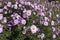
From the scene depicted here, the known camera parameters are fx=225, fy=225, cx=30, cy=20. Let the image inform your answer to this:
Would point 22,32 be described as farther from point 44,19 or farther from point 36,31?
point 44,19

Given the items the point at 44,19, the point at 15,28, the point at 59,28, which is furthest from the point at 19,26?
the point at 59,28

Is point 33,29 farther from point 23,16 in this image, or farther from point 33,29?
point 23,16

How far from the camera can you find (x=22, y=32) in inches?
126

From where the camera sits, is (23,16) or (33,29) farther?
(23,16)

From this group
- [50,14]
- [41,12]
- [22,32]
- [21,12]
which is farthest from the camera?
[50,14]

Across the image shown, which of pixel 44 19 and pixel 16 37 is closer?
pixel 16 37

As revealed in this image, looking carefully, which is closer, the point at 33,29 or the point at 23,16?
the point at 33,29

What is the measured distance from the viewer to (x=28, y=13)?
11.0 ft

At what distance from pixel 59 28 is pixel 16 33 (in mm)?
879

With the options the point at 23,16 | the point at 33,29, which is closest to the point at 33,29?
the point at 33,29

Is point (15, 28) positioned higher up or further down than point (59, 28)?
higher up

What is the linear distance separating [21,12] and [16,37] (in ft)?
1.43

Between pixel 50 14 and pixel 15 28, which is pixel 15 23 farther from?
pixel 50 14

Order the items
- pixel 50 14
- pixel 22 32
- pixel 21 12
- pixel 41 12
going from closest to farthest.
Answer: pixel 22 32 < pixel 21 12 < pixel 41 12 < pixel 50 14
